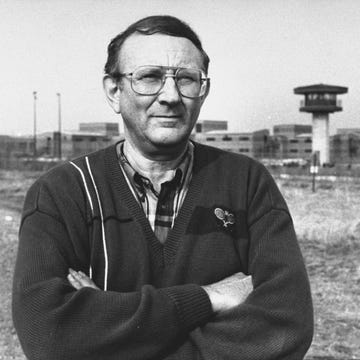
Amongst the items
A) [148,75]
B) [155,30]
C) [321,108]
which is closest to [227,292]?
[148,75]

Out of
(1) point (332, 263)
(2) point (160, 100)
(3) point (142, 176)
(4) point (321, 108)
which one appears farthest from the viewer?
(4) point (321, 108)

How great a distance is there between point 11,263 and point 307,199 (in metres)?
14.4

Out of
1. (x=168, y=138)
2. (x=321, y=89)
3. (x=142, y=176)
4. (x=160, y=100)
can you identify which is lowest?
(x=142, y=176)

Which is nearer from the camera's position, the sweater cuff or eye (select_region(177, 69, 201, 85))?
the sweater cuff

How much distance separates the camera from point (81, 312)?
2.19 m

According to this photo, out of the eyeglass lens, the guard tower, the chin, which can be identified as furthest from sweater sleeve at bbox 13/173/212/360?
the guard tower

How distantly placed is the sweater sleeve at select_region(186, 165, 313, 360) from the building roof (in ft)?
175

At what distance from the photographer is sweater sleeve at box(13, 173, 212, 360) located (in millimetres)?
2160

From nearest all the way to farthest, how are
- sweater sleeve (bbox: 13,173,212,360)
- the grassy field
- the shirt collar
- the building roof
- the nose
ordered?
sweater sleeve (bbox: 13,173,212,360) < the nose < the shirt collar < the grassy field < the building roof

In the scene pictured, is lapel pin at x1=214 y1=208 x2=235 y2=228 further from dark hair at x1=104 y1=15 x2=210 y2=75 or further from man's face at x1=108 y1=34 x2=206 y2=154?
dark hair at x1=104 y1=15 x2=210 y2=75

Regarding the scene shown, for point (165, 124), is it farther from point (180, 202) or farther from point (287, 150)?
point (287, 150)

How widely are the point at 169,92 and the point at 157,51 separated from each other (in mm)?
166

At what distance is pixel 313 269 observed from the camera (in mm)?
9922

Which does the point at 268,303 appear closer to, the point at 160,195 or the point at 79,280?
the point at 160,195
